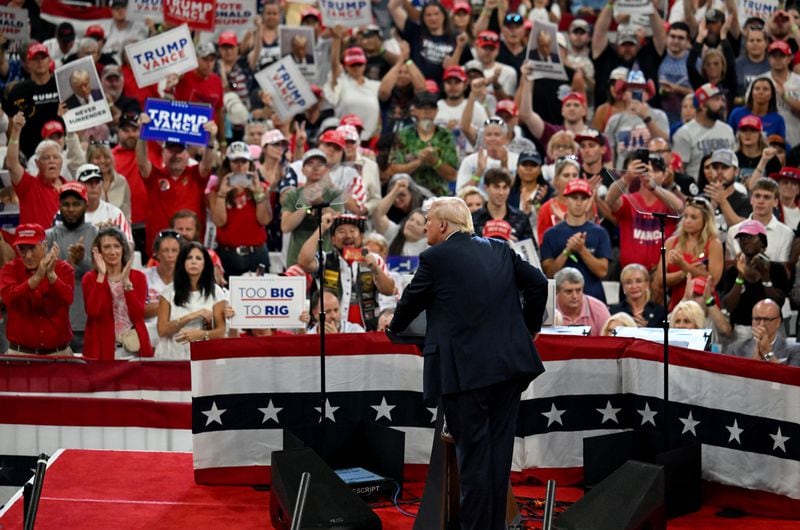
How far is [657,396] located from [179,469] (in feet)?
10.2

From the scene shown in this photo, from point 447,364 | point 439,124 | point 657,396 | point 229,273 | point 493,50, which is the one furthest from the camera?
point 493,50

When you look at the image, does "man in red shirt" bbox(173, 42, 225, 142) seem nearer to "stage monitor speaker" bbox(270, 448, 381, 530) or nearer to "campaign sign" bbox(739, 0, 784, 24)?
"campaign sign" bbox(739, 0, 784, 24)

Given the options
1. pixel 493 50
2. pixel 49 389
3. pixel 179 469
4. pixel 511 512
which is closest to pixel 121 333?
pixel 49 389

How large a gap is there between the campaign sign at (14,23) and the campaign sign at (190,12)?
1.70 m

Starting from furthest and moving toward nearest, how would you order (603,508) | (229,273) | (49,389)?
(229,273) < (49,389) < (603,508)

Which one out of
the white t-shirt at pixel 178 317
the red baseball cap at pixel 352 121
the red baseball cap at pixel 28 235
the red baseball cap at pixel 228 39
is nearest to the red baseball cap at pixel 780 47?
the red baseball cap at pixel 352 121

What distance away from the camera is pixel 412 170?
14305 mm

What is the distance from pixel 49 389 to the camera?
10.0m

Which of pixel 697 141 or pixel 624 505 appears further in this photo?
pixel 697 141

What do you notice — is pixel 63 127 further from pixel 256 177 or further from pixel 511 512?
pixel 511 512

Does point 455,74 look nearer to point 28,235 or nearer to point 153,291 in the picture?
point 153,291

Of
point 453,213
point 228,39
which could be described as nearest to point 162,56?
point 228,39

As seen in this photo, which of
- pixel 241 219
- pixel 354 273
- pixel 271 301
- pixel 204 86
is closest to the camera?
pixel 271 301

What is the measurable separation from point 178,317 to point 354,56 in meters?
5.57
